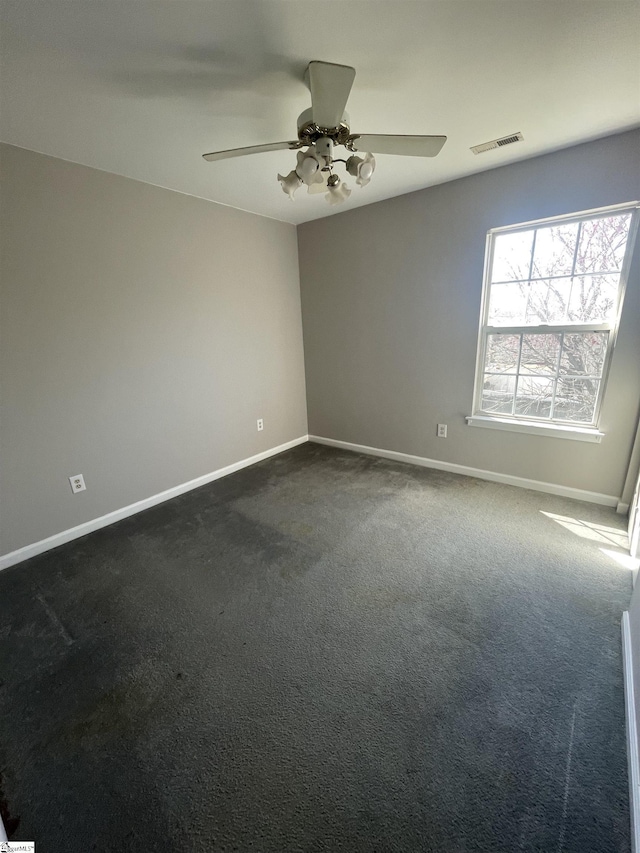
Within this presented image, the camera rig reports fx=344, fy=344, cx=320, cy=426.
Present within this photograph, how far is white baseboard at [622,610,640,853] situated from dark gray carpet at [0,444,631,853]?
0.02m

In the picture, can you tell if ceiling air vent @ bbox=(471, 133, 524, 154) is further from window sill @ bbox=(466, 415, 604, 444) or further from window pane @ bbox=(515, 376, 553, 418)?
window sill @ bbox=(466, 415, 604, 444)

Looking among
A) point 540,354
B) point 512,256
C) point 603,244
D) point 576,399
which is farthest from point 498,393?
point 603,244

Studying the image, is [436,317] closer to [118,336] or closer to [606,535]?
[606,535]

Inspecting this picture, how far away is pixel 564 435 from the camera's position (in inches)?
103

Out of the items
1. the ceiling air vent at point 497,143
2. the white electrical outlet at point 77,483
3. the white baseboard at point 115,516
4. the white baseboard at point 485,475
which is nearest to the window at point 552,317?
the white baseboard at point 485,475

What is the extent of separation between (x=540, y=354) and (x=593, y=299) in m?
0.47

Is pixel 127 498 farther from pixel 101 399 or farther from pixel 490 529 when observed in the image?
pixel 490 529

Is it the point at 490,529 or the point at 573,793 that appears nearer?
the point at 573,793

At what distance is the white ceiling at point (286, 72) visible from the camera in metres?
1.23

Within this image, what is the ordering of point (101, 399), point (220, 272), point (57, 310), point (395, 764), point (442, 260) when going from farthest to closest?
point (220, 272) < point (442, 260) < point (101, 399) < point (57, 310) < point (395, 764)

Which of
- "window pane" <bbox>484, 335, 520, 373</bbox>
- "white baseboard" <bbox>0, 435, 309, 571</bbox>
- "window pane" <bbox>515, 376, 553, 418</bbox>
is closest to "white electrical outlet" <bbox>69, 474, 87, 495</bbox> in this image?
"white baseboard" <bbox>0, 435, 309, 571</bbox>

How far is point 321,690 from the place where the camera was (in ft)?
4.44

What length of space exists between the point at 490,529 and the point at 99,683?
2.30m

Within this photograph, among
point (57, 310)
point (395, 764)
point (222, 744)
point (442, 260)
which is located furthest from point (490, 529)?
point (57, 310)
